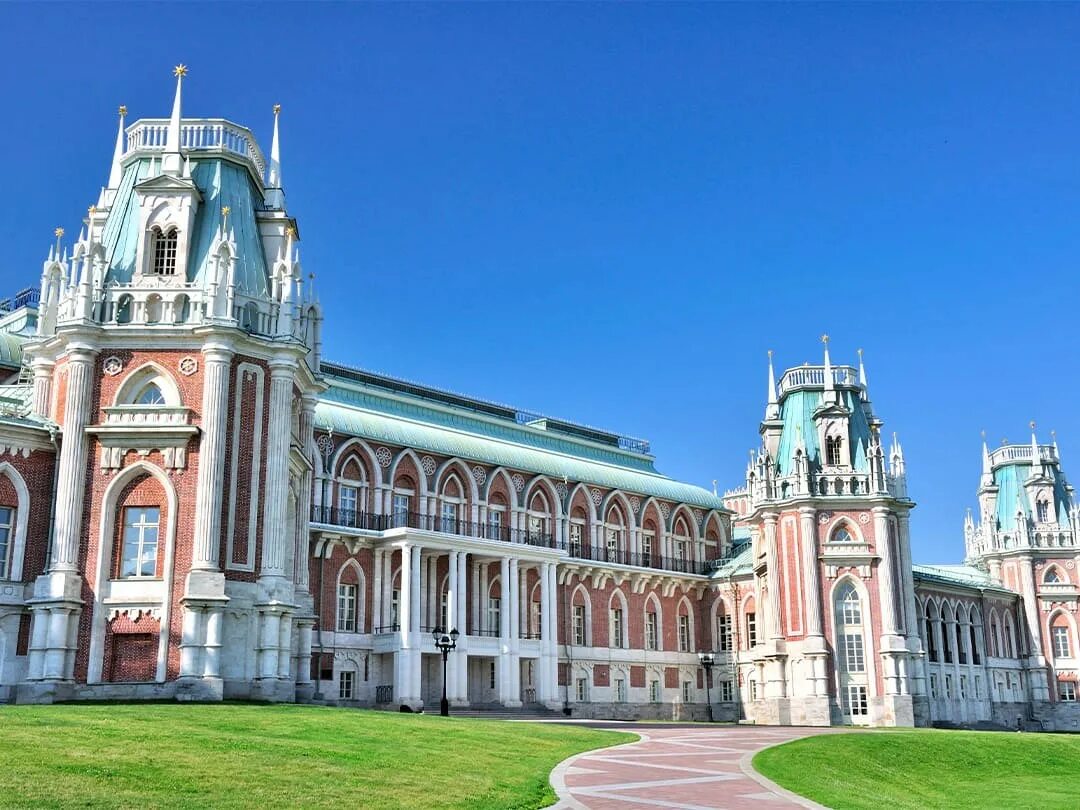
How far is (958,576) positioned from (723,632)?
20035 millimetres

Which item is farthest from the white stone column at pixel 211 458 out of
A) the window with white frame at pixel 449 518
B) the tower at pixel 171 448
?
the window with white frame at pixel 449 518

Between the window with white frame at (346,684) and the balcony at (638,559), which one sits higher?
the balcony at (638,559)

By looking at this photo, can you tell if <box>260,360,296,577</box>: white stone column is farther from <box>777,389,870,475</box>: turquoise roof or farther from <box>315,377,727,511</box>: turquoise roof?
<box>777,389,870,475</box>: turquoise roof

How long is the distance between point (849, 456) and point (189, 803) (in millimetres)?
52358

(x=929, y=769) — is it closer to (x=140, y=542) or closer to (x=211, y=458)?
(x=211, y=458)

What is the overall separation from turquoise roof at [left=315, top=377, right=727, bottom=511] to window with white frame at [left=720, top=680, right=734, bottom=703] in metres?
11.9

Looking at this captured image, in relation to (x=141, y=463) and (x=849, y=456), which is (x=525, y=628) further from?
(x=141, y=463)

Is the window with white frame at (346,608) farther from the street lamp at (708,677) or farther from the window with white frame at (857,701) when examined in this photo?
the window with white frame at (857,701)

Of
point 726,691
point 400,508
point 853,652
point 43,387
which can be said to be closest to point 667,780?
point 43,387

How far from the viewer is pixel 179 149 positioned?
39.8m

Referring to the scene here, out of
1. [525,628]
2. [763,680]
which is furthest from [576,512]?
[763,680]

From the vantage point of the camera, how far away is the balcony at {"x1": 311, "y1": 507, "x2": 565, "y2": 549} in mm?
56500

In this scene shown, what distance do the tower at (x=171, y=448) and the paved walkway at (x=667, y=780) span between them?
1279 cm

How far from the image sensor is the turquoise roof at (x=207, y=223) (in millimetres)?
38156
